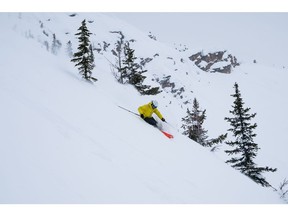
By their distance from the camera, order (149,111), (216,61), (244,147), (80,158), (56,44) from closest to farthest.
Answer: (80,158) → (149,111) → (244,147) → (56,44) → (216,61)

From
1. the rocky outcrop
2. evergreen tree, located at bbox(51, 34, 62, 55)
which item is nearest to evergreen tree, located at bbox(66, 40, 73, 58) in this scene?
evergreen tree, located at bbox(51, 34, 62, 55)

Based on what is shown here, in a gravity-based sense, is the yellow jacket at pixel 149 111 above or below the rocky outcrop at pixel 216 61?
below

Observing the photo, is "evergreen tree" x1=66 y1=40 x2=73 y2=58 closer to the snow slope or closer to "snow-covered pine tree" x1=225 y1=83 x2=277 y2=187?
the snow slope

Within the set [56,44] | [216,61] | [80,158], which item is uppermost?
[216,61]

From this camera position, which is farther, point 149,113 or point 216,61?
point 216,61

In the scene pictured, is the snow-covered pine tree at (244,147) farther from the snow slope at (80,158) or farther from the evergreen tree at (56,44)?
the evergreen tree at (56,44)

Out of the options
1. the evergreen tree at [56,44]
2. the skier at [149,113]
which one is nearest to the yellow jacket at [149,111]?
the skier at [149,113]

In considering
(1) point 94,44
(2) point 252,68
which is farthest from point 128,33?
(2) point 252,68

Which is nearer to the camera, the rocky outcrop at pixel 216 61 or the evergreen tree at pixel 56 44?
the evergreen tree at pixel 56 44

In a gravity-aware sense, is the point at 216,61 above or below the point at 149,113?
above

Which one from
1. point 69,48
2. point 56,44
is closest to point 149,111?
point 69,48

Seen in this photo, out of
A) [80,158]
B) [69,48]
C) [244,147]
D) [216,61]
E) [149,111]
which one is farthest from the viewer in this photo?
[216,61]

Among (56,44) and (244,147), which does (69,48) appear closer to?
(56,44)

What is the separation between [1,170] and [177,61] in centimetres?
7683
